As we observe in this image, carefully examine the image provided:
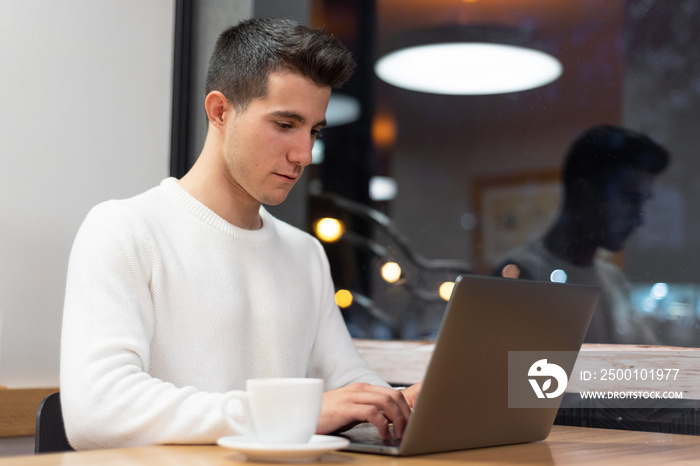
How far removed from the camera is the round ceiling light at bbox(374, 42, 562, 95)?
1713 mm

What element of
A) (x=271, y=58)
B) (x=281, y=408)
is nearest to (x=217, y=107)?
(x=271, y=58)

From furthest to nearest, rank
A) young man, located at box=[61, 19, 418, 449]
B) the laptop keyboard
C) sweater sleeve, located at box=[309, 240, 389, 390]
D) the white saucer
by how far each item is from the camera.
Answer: sweater sleeve, located at box=[309, 240, 389, 390]
young man, located at box=[61, 19, 418, 449]
the laptop keyboard
the white saucer

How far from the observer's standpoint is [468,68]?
1.81m

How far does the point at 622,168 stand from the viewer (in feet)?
5.06

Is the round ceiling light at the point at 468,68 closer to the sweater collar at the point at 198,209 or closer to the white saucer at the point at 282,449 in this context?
the sweater collar at the point at 198,209

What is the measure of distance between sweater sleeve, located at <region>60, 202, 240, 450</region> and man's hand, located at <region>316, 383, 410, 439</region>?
0.13 meters

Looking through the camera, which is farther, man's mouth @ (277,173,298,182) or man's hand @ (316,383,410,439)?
man's mouth @ (277,173,298,182)

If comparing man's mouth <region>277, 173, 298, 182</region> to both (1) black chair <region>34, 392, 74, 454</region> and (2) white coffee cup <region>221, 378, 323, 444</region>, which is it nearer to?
(1) black chair <region>34, 392, 74, 454</region>

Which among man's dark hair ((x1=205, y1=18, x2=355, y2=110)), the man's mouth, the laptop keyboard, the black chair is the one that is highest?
man's dark hair ((x1=205, y1=18, x2=355, y2=110))

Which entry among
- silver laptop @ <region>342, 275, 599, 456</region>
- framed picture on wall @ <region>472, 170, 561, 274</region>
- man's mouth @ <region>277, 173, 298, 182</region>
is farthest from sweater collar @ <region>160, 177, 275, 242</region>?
framed picture on wall @ <region>472, 170, 561, 274</region>

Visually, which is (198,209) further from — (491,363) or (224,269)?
(491,363)

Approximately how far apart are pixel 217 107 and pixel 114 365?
23.2 inches

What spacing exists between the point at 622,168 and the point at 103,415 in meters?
1.14

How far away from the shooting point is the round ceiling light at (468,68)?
171cm
